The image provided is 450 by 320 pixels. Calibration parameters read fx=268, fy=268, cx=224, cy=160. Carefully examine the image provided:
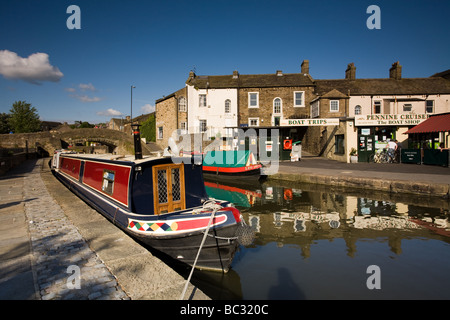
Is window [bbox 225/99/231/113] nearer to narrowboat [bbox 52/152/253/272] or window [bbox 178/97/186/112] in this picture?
window [bbox 178/97/186/112]

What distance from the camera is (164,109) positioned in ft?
101

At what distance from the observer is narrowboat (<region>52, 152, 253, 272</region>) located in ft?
15.9

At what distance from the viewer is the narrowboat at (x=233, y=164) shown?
16.0m

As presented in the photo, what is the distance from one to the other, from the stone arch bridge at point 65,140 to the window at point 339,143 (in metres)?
17.3

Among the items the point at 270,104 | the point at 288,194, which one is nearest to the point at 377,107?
the point at 270,104

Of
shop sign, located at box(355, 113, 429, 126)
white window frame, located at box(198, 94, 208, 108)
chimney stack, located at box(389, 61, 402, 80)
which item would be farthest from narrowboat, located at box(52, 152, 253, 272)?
chimney stack, located at box(389, 61, 402, 80)

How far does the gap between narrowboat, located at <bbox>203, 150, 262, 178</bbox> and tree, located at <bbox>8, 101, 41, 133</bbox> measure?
44.6 metres

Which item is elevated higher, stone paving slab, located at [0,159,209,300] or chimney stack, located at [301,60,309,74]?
chimney stack, located at [301,60,309,74]

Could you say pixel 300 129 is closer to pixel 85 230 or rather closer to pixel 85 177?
pixel 85 177

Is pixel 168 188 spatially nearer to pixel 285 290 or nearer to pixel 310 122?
pixel 285 290

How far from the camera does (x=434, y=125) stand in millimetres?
16219
